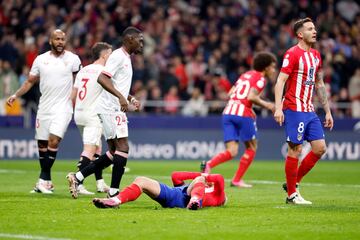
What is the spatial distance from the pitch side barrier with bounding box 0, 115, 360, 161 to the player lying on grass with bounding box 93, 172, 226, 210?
536 inches

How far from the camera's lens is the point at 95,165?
13508 mm

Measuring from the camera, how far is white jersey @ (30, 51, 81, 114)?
14781 millimetres

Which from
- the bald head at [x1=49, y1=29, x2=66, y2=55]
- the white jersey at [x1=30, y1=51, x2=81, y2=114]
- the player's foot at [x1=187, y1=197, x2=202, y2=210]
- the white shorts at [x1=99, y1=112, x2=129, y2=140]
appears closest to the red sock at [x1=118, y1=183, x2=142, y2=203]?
the player's foot at [x1=187, y1=197, x2=202, y2=210]

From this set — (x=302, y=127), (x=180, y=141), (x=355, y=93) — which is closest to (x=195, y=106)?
(x=180, y=141)

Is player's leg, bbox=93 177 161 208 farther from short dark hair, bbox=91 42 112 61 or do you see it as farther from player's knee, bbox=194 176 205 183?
short dark hair, bbox=91 42 112 61

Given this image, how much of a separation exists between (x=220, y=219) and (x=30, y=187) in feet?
19.4

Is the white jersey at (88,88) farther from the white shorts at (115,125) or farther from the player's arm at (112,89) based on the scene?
the player's arm at (112,89)

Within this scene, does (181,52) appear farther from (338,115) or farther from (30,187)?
(30,187)

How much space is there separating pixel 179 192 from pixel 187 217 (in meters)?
0.96

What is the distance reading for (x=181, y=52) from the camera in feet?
94.5

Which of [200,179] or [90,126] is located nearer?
[200,179]

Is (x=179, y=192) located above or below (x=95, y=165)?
below

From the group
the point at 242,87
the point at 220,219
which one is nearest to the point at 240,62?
the point at 242,87

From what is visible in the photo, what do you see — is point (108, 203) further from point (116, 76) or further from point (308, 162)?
point (308, 162)
